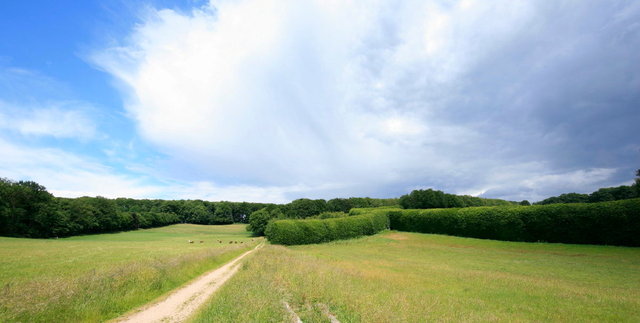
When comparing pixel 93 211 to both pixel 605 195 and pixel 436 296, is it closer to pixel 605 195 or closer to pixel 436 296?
pixel 436 296

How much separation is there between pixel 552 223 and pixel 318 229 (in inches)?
1387

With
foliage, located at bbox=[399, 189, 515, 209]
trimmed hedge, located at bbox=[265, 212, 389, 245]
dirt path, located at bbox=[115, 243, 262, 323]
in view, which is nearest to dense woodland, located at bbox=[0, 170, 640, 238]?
foliage, located at bbox=[399, 189, 515, 209]

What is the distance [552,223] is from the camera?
3819 cm

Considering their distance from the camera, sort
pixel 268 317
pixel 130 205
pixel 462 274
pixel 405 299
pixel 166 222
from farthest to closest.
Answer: pixel 130 205 < pixel 166 222 < pixel 462 274 < pixel 405 299 < pixel 268 317

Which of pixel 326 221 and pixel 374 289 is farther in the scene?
pixel 326 221

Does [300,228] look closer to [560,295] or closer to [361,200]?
[560,295]

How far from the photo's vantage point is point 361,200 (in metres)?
142

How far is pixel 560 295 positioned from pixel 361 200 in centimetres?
12862

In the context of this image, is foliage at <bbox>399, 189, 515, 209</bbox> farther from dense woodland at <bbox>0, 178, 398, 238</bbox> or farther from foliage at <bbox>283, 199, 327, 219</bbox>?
foliage at <bbox>283, 199, 327, 219</bbox>

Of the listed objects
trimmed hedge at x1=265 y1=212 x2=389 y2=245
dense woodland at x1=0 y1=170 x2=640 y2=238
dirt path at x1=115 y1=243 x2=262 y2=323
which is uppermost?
dense woodland at x1=0 y1=170 x2=640 y2=238

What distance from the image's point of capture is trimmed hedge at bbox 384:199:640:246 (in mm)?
31953

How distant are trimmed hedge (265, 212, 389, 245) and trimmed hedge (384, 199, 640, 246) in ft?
47.1

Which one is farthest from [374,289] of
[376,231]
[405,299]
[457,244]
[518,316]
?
[376,231]

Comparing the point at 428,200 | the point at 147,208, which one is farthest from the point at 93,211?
the point at 428,200
